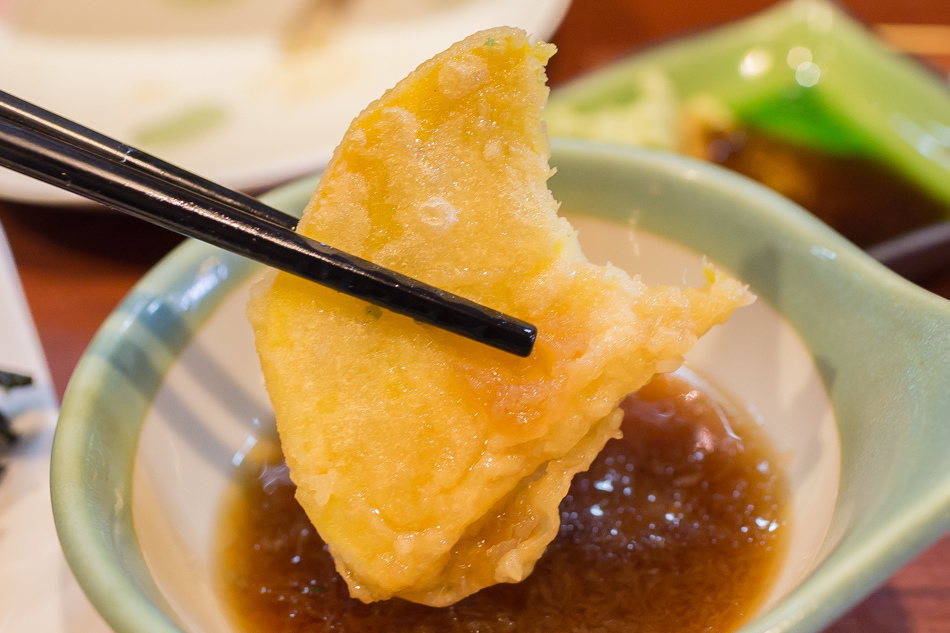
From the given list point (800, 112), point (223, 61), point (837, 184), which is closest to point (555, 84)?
point (800, 112)

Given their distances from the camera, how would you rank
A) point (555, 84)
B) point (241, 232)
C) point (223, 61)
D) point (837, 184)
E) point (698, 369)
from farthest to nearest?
point (223, 61) → point (555, 84) → point (837, 184) → point (698, 369) → point (241, 232)

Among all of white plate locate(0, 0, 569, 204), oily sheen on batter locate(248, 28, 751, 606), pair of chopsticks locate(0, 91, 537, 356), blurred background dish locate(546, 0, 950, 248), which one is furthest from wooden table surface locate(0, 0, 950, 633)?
pair of chopsticks locate(0, 91, 537, 356)

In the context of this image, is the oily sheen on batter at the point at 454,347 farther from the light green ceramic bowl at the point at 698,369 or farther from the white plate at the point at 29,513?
the white plate at the point at 29,513

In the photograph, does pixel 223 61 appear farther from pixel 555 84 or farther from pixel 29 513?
pixel 29 513

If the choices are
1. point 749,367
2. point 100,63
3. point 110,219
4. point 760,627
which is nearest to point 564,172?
point 749,367

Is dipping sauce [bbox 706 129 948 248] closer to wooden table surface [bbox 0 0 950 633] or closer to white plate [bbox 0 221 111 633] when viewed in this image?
wooden table surface [bbox 0 0 950 633]

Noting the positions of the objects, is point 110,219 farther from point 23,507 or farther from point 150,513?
point 150,513
